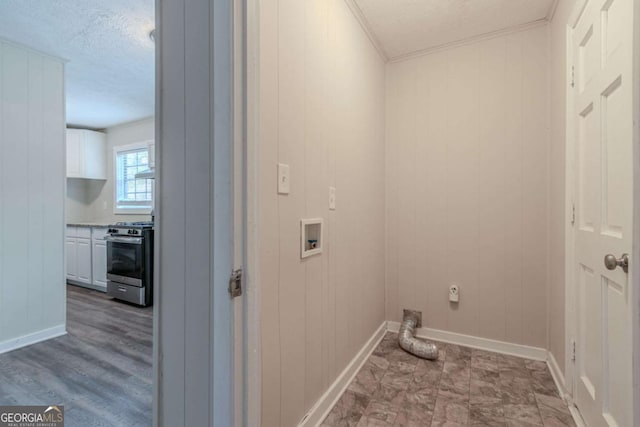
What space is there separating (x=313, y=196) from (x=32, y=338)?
2.79 m

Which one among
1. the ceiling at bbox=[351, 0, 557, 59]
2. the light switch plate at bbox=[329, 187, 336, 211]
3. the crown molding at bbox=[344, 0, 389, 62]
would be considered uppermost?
the ceiling at bbox=[351, 0, 557, 59]

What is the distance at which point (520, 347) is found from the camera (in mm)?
2254

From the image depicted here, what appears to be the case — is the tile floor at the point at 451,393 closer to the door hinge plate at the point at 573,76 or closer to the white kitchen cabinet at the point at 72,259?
the door hinge plate at the point at 573,76

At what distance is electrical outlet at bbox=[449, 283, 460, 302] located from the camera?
2.45 meters

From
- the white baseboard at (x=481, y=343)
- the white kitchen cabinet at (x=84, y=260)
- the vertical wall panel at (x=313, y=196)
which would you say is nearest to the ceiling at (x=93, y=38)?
the vertical wall panel at (x=313, y=196)

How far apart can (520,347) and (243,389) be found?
89.6 inches

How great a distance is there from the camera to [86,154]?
4691 millimetres

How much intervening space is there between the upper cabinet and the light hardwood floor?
2.62 metres

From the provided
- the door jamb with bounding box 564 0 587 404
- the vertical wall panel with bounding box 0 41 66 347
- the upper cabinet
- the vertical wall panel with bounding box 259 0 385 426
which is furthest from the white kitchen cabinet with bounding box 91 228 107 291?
the door jamb with bounding box 564 0 587 404

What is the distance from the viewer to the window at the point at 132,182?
4410 mm

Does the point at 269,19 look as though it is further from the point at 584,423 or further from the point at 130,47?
the point at 584,423

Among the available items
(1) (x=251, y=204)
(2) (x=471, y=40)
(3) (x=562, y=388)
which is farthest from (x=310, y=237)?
(2) (x=471, y=40)

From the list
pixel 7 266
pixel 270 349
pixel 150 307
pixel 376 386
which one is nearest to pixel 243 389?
pixel 270 349

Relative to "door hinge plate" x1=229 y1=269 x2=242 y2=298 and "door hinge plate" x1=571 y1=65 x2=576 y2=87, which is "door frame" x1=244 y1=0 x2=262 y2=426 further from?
"door hinge plate" x1=571 y1=65 x2=576 y2=87
